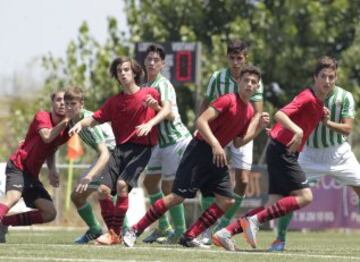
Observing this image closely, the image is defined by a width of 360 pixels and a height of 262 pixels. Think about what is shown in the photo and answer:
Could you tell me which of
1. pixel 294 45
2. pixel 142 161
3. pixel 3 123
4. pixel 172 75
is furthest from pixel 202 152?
pixel 3 123

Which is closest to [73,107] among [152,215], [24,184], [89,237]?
[24,184]

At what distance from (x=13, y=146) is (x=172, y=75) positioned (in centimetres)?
1473

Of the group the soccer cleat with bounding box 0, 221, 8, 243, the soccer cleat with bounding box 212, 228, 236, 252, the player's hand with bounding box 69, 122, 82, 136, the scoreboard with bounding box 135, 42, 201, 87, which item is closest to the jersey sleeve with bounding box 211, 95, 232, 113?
the soccer cleat with bounding box 212, 228, 236, 252

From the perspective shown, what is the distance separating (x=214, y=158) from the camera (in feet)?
39.7

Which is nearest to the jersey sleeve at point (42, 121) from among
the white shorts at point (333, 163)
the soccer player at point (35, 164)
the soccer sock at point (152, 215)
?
the soccer player at point (35, 164)

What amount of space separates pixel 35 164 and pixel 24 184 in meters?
0.23

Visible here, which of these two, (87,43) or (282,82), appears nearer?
(282,82)

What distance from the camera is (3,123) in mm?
45312

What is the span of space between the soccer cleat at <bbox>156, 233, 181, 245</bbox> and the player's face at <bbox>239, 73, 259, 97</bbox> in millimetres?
2385

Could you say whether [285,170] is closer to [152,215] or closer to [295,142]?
[295,142]

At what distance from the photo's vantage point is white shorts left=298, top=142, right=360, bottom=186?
13781 mm

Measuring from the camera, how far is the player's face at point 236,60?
1388 centimetres

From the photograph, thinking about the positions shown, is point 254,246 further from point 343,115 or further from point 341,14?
point 341,14

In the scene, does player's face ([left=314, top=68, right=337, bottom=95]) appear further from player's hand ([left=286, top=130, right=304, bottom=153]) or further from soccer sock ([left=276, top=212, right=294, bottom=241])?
soccer sock ([left=276, top=212, right=294, bottom=241])
